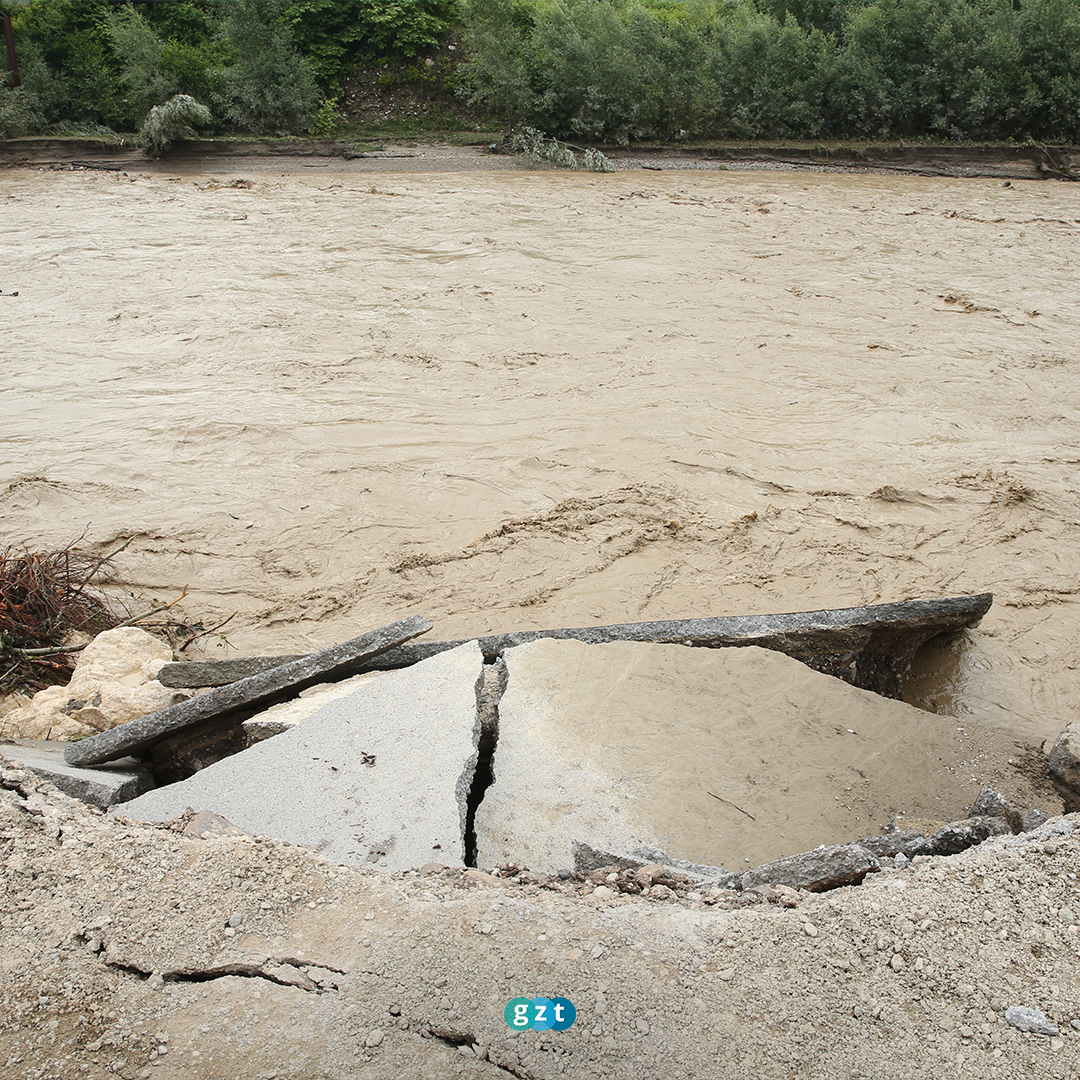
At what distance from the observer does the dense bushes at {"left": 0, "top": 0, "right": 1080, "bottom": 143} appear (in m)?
14.2

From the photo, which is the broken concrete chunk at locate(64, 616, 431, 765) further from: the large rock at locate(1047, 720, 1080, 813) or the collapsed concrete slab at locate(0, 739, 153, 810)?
the large rock at locate(1047, 720, 1080, 813)

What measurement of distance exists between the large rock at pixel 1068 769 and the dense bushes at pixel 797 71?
14269 millimetres

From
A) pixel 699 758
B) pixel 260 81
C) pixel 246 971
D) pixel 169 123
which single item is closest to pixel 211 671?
pixel 246 971

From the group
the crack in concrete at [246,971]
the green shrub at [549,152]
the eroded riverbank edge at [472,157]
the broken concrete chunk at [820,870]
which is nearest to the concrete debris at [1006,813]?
the broken concrete chunk at [820,870]

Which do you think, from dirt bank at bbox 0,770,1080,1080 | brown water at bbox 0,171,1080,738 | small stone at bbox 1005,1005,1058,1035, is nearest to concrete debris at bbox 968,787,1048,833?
dirt bank at bbox 0,770,1080,1080

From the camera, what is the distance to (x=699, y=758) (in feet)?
9.40

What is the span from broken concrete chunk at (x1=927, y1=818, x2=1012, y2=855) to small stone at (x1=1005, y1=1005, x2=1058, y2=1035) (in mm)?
556

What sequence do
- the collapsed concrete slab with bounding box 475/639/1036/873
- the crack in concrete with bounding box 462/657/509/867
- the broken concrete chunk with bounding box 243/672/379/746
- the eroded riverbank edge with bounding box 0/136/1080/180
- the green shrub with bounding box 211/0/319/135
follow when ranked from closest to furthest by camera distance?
the crack in concrete with bounding box 462/657/509/867 < the collapsed concrete slab with bounding box 475/639/1036/873 < the broken concrete chunk with bounding box 243/672/379/746 < the eroded riverbank edge with bounding box 0/136/1080/180 < the green shrub with bounding box 211/0/319/135

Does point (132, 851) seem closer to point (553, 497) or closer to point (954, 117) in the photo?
point (553, 497)

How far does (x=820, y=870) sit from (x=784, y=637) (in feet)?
4.30

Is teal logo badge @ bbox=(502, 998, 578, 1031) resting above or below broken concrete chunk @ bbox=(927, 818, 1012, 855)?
below

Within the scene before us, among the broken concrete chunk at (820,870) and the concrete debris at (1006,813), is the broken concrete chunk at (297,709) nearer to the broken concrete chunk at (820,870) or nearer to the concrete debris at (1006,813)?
the broken concrete chunk at (820,870)

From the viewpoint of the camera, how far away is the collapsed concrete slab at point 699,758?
256 cm

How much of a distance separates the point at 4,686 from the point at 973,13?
17302mm
